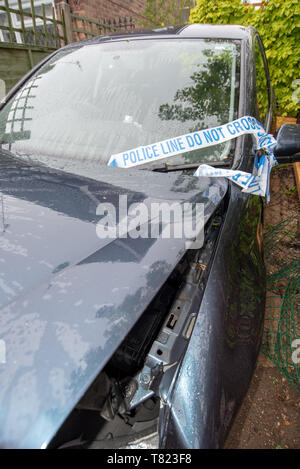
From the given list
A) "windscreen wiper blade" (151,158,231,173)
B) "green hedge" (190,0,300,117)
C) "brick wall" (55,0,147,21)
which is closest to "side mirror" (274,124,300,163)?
"windscreen wiper blade" (151,158,231,173)

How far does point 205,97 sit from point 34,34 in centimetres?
501

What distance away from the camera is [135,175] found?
4.13 feet

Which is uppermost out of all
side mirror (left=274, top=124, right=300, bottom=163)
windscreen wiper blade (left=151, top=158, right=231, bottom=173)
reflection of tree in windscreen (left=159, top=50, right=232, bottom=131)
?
reflection of tree in windscreen (left=159, top=50, right=232, bottom=131)

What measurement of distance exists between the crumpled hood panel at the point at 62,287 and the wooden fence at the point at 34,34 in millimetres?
3612

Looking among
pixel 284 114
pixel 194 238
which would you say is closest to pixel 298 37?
pixel 284 114

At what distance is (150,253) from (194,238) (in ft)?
0.50

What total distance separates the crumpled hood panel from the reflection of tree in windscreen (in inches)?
22.7

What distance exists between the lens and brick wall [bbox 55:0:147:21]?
6.15 m

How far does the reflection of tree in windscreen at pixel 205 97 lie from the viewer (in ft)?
5.00

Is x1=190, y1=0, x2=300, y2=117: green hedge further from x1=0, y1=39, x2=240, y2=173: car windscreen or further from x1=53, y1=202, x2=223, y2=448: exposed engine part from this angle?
x1=53, y1=202, x2=223, y2=448: exposed engine part

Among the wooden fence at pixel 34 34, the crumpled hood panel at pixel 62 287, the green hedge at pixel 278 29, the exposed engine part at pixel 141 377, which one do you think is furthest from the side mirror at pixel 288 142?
the wooden fence at pixel 34 34

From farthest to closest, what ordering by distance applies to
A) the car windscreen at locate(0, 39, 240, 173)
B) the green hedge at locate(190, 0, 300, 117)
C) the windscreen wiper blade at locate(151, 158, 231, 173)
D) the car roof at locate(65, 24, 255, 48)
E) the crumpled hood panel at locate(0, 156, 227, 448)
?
the green hedge at locate(190, 0, 300, 117)
the car roof at locate(65, 24, 255, 48)
the car windscreen at locate(0, 39, 240, 173)
the windscreen wiper blade at locate(151, 158, 231, 173)
the crumpled hood panel at locate(0, 156, 227, 448)

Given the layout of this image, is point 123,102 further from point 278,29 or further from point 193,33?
point 278,29
